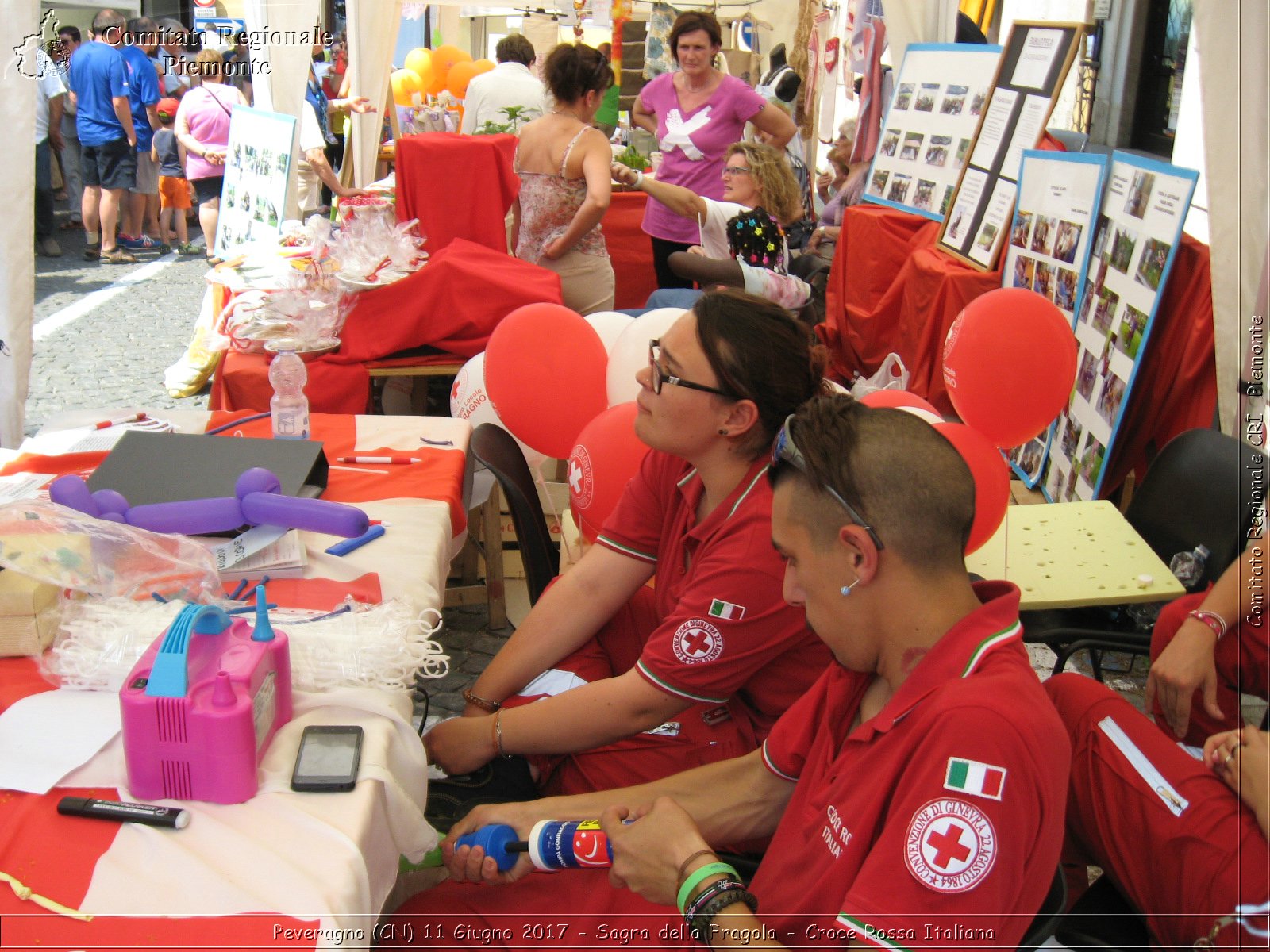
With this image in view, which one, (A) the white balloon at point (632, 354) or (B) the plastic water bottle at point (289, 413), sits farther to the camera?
(A) the white balloon at point (632, 354)

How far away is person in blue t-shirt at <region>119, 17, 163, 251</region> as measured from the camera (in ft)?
28.2

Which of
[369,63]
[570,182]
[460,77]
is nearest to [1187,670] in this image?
[570,182]

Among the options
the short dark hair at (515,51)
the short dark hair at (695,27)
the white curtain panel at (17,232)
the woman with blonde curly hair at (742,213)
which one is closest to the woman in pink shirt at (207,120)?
the short dark hair at (515,51)

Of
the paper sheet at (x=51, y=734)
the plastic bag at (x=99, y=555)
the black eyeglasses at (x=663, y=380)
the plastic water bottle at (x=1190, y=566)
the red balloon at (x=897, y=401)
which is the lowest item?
the plastic water bottle at (x=1190, y=566)

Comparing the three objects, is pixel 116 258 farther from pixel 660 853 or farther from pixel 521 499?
pixel 660 853

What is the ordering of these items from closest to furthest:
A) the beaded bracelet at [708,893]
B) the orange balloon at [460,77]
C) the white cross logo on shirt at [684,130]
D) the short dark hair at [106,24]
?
the beaded bracelet at [708,893]
the white cross logo on shirt at [684,130]
the short dark hair at [106,24]
the orange balloon at [460,77]

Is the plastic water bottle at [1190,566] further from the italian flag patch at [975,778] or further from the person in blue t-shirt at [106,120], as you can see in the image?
the person in blue t-shirt at [106,120]

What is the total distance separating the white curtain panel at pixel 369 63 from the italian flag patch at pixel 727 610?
19.0 feet

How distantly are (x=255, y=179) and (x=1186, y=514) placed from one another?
464cm

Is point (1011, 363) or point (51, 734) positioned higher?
point (1011, 363)

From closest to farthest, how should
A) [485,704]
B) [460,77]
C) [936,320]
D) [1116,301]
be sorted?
[485,704]
[1116,301]
[936,320]
[460,77]

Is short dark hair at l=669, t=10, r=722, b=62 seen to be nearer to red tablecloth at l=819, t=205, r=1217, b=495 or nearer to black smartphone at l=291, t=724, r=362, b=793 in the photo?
red tablecloth at l=819, t=205, r=1217, b=495

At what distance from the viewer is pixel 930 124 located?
5.28 m

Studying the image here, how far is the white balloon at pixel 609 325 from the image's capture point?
3062mm
